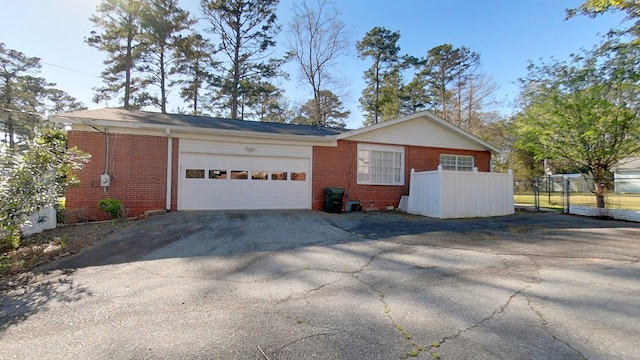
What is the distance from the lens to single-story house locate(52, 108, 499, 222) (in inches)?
342

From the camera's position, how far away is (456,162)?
12.8m

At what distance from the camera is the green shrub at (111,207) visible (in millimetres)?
8234

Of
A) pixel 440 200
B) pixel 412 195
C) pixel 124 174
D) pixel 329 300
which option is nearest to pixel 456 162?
pixel 412 195

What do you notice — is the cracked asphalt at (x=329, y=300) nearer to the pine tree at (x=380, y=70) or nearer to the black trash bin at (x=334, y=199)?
the black trash bin at (x=334, y=199)

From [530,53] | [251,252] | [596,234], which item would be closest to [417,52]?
[530,53]

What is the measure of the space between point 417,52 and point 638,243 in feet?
75.2

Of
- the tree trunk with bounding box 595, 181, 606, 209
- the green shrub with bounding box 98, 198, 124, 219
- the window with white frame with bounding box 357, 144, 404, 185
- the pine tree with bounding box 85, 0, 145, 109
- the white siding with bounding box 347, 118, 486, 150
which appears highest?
the pine tree with bounding box 85, 0, 145, 109

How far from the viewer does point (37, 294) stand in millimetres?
3621

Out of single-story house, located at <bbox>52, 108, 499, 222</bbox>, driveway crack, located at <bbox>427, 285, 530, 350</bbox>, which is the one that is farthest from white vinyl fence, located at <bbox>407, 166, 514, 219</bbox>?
driveway crack, located at <bbox>427, 285, 530, 350</bbox>

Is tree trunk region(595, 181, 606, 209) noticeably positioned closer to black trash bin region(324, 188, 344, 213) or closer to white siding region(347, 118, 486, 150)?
white siding region(347, 118, 486, 150)

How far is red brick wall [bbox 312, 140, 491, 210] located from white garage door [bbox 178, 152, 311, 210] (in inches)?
16.7

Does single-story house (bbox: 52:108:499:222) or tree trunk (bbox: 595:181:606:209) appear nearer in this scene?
single-story house (bbox: 52:108:499:222)

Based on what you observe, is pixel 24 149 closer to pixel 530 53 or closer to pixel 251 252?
pixel 251 252

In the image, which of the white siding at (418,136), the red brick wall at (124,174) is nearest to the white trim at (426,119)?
the white siding at (418,136)
